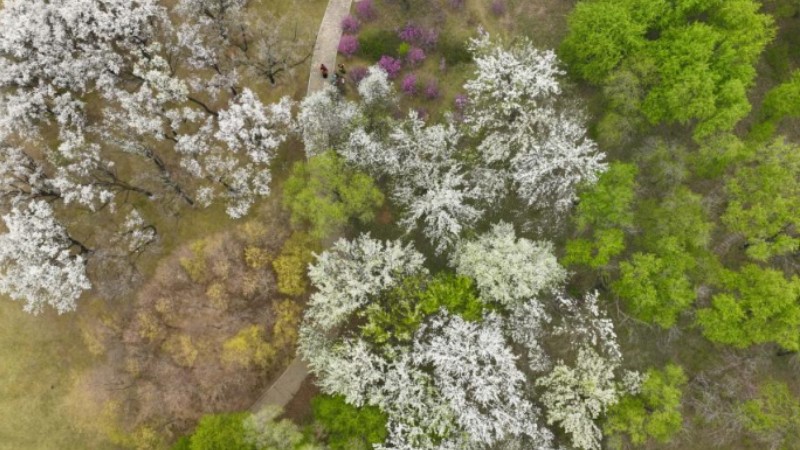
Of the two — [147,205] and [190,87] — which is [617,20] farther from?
[147,205]

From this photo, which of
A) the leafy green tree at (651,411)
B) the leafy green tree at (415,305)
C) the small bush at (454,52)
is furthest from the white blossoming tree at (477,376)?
the small bush at (454,52)

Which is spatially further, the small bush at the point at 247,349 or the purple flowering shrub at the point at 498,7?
the purple flowering shrub at the point at 498,7

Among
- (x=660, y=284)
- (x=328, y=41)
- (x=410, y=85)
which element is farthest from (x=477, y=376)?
(x=328, y=41)

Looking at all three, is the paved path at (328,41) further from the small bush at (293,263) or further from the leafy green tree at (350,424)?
the leafy green tree at (350,424)

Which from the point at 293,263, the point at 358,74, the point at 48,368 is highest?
the point at 358,74

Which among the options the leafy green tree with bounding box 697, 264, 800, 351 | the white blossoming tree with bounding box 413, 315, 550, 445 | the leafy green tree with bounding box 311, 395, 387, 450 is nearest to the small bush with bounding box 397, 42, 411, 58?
the white blossoming tree with bounding box 413, 315, 550, 445

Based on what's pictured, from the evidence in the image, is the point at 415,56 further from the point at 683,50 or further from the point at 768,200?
the point at 768,200
